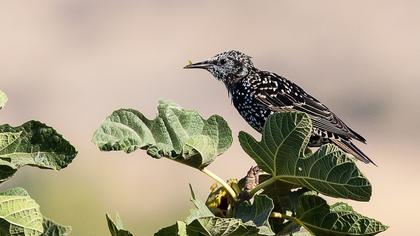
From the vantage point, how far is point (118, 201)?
18.1 metres

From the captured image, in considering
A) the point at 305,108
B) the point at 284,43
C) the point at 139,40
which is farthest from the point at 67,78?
the point at 305,108

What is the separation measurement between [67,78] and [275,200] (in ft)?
79.5

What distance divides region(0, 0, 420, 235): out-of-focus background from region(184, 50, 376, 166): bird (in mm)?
7352

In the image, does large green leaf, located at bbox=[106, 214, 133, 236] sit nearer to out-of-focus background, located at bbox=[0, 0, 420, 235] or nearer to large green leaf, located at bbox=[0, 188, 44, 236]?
large green leaf, located at bbox=[0, 188, 44, 236]

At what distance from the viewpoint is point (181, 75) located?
2536 centimetres

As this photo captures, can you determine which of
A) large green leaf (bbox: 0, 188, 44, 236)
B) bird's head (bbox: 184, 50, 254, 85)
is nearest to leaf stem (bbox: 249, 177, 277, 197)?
large green leaf (bbox: 0, 188, 44, 236)

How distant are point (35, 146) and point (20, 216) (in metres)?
0.17

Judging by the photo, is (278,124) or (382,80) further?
(382,80)

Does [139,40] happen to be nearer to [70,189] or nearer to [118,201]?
[118,201]

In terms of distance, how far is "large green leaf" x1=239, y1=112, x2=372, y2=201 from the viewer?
7.04 feet

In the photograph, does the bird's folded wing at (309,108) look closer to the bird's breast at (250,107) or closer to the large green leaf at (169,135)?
the bird's breast at (250,107)

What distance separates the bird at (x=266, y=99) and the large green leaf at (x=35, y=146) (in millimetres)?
4306

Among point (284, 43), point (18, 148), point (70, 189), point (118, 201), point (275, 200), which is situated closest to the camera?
point (18, 148)

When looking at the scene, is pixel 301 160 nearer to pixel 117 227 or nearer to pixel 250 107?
pixel 117 227
